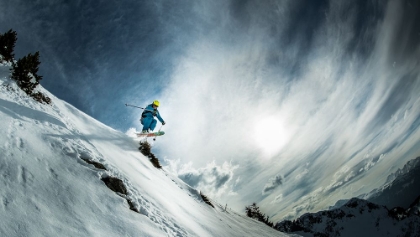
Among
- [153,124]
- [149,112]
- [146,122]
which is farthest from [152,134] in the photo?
[149,112]

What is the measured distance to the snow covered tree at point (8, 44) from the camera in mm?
13384

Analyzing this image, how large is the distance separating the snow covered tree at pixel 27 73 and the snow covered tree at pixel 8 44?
1.19 meters

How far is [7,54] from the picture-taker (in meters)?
13.4

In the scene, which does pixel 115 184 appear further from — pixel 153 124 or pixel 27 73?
pixel 153 124

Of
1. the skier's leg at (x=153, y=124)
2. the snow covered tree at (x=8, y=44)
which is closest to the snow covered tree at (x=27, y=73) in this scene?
the snow covered tree at (x=8, y=44)

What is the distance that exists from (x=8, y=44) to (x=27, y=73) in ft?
11.2

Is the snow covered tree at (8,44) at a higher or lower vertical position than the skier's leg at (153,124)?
higher

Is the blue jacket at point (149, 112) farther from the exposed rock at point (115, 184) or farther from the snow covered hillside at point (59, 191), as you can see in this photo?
the exposed rock at point (115, 184)

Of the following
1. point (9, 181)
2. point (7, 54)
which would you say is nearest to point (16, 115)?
point (9, 181)

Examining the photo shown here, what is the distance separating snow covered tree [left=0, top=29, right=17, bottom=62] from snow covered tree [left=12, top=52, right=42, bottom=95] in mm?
Answer: 1189

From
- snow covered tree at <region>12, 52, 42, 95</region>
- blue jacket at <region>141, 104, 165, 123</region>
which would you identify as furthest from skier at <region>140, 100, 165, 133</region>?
snow covered tree at <region>12, 52, 42, 95</region>

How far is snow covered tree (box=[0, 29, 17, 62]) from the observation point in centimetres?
1338

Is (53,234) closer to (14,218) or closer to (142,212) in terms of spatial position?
(14,218)

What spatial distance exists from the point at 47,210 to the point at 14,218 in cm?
67
